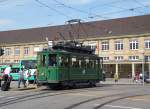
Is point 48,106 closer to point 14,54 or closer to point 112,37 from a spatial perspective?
point 112,37

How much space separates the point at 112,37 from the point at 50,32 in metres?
18.4

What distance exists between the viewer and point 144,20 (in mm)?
81562

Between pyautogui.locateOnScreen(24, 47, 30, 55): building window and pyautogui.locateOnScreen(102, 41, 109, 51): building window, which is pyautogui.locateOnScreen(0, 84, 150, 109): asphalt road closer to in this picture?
pyautogui.locateOnScreen(102, 41, 109, 51): building window

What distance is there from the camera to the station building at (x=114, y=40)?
7456cm

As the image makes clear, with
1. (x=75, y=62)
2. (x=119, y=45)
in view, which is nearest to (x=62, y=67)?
(x=75, y=62)

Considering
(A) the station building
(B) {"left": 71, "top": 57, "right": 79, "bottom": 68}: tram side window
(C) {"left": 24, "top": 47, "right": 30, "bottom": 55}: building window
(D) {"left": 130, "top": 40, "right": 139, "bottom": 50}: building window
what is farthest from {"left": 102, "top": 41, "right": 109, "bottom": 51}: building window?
(B) {"left": 71, "top": 57, "right": 79, "bottom": 68}: tram side window

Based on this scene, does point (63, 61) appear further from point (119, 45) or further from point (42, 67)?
point (119, 45)

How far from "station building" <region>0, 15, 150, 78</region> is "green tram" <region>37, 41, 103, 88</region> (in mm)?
36930

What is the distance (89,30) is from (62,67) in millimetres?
58862

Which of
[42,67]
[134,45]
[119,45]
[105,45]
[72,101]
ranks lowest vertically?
[72,101]

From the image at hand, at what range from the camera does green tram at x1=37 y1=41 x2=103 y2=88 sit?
29172mm

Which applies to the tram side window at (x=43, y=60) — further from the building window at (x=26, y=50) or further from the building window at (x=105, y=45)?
the building window at (x=26, y=50)

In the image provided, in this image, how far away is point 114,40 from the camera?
81875mm

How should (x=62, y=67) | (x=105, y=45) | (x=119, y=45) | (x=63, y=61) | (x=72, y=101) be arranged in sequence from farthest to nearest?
(x=105, y=45) → (x=119, y=45) → (x=63, y=61) → (x=62, y=67) → (x=72, y=101)
